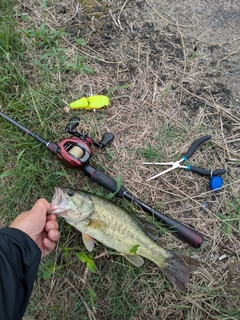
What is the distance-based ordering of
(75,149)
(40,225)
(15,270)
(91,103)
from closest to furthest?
(15,270) < (40,225) < (75,149) < (91,103)

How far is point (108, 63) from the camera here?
12.2 feet

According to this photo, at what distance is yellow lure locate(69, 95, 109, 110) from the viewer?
3.46 m

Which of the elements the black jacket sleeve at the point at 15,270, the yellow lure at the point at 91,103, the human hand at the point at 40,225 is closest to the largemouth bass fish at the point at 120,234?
the human hand at the point at 40,225

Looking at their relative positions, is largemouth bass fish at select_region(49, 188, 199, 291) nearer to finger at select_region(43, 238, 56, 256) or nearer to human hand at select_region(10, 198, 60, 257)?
human hand at select_region(10, 198, 60, 257)

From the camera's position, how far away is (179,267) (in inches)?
121

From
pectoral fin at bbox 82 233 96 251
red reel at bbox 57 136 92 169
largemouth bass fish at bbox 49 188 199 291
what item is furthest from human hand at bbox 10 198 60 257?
red reel at bbox 57 136 92 169

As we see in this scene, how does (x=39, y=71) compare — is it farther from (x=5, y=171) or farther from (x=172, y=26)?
(x=172, y=26)

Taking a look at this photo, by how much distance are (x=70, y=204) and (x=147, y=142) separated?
3.62 ft

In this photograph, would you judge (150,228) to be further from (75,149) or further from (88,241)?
(75,149)

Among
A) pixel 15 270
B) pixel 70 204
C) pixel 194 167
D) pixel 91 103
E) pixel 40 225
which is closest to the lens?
pixel 15 270

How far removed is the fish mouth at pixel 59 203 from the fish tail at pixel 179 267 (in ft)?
3.60

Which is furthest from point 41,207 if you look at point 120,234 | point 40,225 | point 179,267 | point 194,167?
point 194,167

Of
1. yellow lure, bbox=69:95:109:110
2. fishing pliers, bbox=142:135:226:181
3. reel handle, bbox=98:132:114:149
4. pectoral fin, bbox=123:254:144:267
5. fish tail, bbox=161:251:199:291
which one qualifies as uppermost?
yellow lure, bbox=69:95:109:110

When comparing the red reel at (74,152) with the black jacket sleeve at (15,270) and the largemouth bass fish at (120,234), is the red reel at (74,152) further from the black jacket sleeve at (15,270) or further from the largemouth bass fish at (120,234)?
the black jacket sleeve at (15,270)
